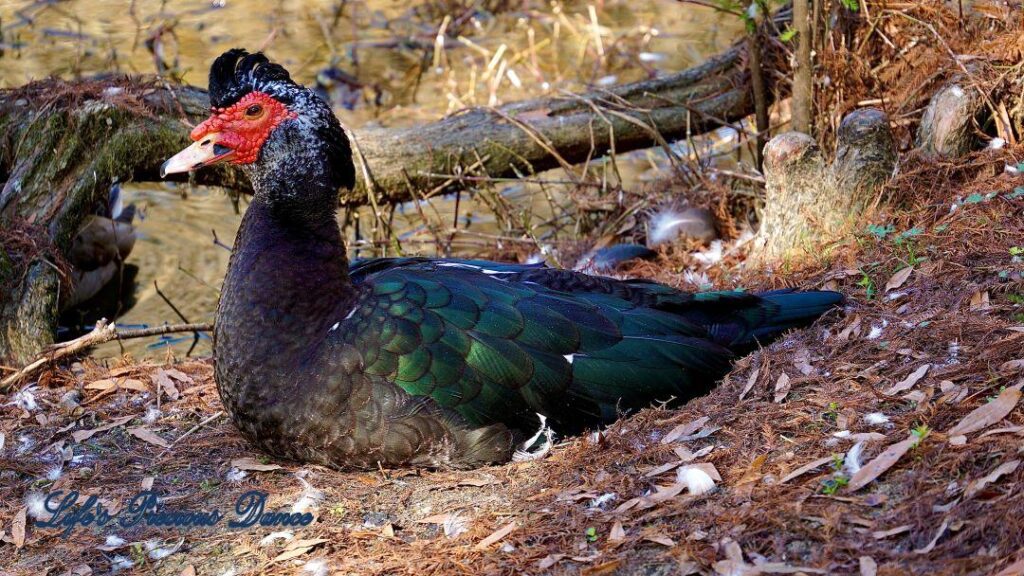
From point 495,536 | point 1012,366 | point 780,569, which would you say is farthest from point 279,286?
point 1012,366

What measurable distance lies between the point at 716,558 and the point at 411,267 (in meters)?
1.87

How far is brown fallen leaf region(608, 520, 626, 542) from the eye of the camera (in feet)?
10.0

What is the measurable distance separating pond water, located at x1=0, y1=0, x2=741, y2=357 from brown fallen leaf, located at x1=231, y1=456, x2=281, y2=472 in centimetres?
397

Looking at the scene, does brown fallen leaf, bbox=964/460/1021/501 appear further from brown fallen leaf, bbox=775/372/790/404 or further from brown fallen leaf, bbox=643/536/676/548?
brown fallen leaf, bbox=775/372/790/404

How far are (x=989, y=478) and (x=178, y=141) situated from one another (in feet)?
14.4

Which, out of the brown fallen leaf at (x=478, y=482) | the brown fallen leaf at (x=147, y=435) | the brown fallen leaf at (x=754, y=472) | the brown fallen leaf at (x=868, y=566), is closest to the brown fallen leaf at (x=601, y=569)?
the brown fallen leaf at (x=754, y=472)

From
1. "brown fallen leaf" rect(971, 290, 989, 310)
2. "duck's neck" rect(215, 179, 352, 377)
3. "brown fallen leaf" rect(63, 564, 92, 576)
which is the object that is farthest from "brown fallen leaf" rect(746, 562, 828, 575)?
"brown fallen leaf" rect(63, 564, 92, 576)

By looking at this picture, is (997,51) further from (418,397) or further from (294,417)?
(294,417)

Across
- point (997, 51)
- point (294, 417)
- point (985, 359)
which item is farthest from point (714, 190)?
point (294, 417)

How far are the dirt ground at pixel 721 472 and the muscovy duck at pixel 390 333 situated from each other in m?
0.13

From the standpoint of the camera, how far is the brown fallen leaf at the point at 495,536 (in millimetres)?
3207

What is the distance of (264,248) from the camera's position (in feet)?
13.1

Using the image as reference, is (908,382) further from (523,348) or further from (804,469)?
(523,348)

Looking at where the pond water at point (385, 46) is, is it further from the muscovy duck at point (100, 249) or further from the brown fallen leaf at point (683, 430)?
the brown fallen leaf at point (683, 430)
